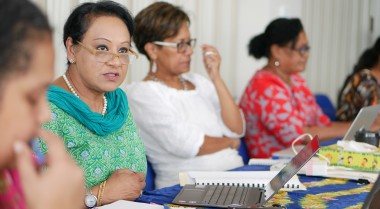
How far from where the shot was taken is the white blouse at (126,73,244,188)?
104 inches

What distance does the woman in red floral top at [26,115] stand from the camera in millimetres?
748

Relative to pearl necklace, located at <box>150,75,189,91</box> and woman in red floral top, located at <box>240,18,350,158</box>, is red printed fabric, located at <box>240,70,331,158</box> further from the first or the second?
pearl necklace, located at <box>150,75,189,91</box>

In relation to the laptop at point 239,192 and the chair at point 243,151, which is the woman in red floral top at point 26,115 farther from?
the chair at point 243,151

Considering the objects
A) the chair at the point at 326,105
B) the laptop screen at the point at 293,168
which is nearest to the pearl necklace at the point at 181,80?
the laptop screen at the point at 293,168

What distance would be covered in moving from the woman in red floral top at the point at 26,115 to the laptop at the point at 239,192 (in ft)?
2.51

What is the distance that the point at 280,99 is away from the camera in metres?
3.25

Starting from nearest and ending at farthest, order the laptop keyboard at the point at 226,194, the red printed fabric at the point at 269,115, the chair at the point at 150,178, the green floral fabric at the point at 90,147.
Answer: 1. the laptop keyboard at the point at 226,194
2. the green floral fabric at the point at 90,147
3. the chair at the point at 150,178
4. the red printed fabric at the point at 269,115

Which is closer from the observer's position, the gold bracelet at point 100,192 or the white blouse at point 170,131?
the gold bracelet at point 100,192

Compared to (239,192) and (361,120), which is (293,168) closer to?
(239,192)


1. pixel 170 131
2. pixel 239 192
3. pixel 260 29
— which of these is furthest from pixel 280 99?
pixel 239 192

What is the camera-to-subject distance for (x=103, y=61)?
1.98 meters

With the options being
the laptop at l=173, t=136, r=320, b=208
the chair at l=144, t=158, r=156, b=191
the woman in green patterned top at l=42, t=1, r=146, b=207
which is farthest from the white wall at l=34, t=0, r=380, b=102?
the laptop at l=173, t=136, r=320, b=208

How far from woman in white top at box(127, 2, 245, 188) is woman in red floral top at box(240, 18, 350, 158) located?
298 millimetres

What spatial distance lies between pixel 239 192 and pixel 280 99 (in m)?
1.59
